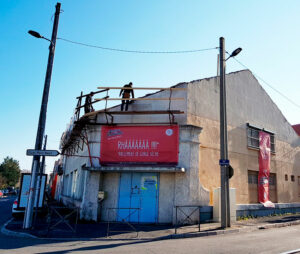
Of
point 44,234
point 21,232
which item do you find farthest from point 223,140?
point 21,232

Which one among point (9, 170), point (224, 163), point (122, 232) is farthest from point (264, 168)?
point (9, 170)

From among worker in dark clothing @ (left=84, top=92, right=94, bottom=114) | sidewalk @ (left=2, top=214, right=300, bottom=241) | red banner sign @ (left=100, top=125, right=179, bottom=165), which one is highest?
worker in dark clothing @ (left=84, top=92, right=94, bottom=114)

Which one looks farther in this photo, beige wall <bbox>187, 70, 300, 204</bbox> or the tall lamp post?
beige wall <bbox>187, 70, 300, 204</bbox>

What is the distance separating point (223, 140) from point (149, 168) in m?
3.63

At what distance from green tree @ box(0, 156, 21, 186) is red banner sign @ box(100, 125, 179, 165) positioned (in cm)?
6072

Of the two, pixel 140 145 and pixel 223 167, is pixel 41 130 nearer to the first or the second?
pixel 140 145

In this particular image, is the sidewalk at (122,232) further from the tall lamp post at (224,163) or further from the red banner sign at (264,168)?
the red banner sign at (264,168)

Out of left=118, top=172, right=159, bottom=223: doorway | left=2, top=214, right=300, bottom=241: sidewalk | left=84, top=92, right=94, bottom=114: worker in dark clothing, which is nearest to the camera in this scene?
left=2, top=214, right=300, bottom=241: sidewalk

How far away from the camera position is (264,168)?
16734mm

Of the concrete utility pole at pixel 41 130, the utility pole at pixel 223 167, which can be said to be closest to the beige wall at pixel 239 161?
the utility pole at pixel 223 167

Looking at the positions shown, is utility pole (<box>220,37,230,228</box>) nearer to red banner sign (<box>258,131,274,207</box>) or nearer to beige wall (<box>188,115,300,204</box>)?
beige wall (<box>188,115,300,204</box>)

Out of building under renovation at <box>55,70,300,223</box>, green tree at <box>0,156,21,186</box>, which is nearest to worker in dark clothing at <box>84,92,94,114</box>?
building under renovation at <box>55,70,300,223</box>

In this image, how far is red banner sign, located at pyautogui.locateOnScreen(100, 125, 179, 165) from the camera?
12.2m

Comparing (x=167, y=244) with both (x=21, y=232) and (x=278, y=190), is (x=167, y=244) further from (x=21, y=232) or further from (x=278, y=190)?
(x=278, y=190)
